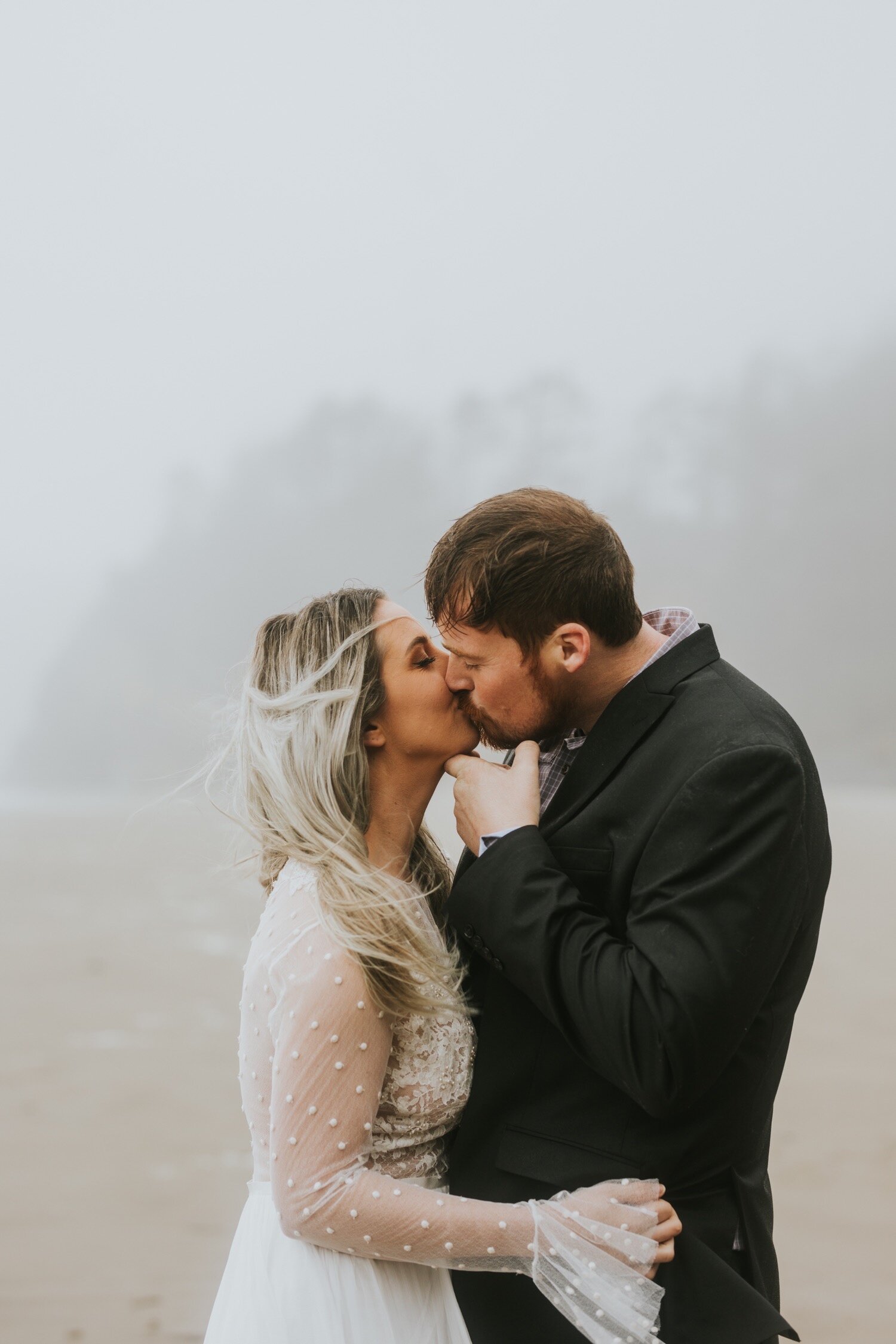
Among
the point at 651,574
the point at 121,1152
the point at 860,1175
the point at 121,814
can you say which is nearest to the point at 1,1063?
the point at 121,1152

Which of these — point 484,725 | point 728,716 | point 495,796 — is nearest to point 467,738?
point 484,725

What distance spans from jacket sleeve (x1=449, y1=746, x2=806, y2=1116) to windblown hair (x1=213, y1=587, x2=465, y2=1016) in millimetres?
249

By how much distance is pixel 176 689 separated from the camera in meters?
32.0

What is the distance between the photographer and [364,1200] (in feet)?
6.10

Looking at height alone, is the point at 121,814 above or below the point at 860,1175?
below

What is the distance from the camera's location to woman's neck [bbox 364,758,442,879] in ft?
7.33

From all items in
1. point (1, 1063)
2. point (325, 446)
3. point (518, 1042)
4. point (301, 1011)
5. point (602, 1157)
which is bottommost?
point (1, 1063)

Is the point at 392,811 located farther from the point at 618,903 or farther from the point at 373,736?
the point at 618,903

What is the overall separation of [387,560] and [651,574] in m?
7.19

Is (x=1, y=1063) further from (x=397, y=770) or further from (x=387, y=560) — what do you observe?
(x=387, y=560)

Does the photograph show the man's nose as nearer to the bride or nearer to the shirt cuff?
the bride

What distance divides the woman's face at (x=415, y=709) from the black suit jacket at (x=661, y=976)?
271 mm

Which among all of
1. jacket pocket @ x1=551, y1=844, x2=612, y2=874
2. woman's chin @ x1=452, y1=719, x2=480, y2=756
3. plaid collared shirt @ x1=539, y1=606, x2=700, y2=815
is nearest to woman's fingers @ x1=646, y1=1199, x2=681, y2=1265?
jacket pocket @ x1=551, y1=844, x2=612, y2=874

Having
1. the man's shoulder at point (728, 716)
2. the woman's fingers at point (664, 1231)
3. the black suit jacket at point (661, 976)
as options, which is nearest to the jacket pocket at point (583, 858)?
the black suit jacket at point (661, 976)
